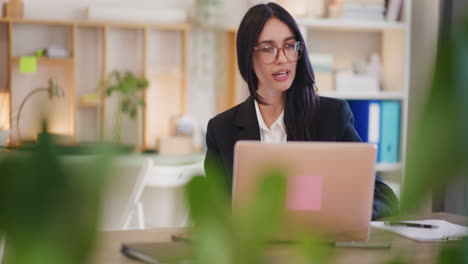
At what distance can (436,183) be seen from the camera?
141mm

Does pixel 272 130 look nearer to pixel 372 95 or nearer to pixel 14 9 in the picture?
pixel 372 95

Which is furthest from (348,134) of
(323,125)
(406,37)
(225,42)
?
(225,42)

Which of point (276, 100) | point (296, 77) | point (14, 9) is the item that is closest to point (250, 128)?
point (276, 100)

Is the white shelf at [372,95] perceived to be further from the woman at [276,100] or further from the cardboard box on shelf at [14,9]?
the cardboard box on shelf at [14,9]

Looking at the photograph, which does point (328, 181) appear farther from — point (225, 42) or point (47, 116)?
point (225, 42)

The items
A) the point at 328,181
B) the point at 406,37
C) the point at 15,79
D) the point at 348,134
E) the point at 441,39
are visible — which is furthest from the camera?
the point at 15,79

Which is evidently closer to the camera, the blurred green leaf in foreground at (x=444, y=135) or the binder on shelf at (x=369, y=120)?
the blurred green leaf in foreground at (x=444, y=135)

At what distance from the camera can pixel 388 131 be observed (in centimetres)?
405

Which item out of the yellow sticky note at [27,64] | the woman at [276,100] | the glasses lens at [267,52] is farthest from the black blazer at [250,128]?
the yellow sticky note at [27,64]

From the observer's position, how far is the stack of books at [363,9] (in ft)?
13.7

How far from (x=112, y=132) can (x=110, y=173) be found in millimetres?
11

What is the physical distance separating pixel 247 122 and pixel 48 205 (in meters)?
2.29

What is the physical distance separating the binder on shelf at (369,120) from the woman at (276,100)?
157 cm

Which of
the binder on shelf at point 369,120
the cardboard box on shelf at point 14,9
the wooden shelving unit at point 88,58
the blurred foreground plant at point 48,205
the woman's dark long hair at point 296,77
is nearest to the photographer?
the blurred foreground plant at point 48,205
